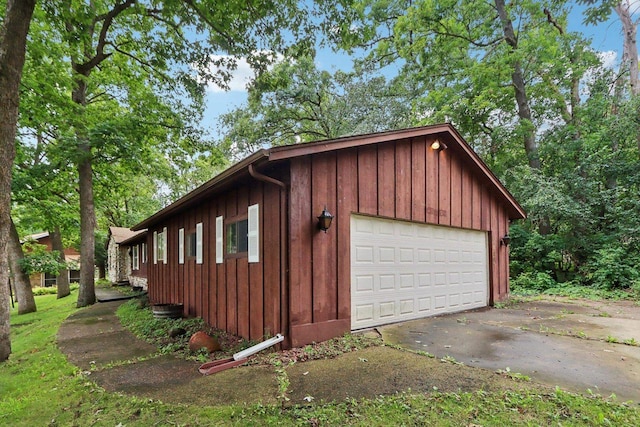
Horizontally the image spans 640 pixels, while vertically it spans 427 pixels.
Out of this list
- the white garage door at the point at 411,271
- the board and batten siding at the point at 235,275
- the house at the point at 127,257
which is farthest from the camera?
the house at the point at 127,257

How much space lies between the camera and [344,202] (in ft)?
17.1

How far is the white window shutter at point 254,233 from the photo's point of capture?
16.9 feet

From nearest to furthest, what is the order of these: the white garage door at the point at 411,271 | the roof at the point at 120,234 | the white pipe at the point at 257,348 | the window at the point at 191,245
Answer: the white pipe at the point at 257,348, the white garage door at the point at 411,271, the window at the point at 191,245, the roof at the point at 120,234

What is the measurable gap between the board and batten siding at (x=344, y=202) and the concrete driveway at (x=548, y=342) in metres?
1.19

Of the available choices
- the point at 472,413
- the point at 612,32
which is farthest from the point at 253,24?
the point at 612,32

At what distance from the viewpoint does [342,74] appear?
60.3ft

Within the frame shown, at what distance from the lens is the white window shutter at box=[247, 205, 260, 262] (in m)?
5.14

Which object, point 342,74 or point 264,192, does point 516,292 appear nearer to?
point 264,192

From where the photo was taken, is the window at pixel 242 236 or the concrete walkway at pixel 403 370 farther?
the window at pixel 242 236

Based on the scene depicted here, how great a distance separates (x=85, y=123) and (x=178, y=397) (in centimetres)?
1055

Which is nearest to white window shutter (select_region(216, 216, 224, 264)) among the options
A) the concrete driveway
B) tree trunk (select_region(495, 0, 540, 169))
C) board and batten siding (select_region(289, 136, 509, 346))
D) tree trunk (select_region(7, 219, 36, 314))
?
board and batten siding (select_region(289, 136, 509, 346))

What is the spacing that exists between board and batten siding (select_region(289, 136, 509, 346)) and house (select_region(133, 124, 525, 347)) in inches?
0.8

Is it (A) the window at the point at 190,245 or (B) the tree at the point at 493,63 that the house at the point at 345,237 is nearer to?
(A) the window at the point at 190,245

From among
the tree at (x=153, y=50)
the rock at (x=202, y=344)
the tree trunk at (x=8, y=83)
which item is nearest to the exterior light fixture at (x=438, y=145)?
the tree at (x=153, y=50)
